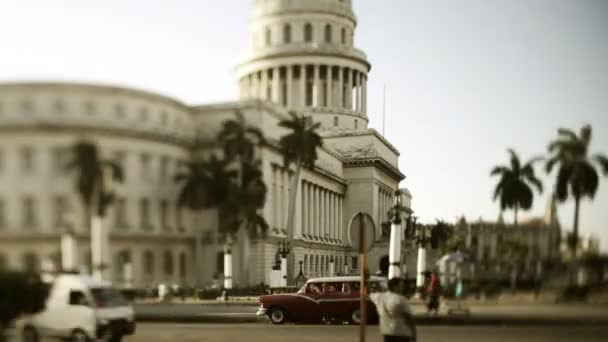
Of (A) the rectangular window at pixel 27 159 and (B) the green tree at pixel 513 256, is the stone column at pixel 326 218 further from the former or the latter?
(A) the rectangular window at pixel 27 159

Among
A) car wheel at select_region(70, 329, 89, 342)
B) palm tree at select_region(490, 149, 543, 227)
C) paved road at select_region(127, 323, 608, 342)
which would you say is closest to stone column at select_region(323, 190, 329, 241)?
paved road at select_region(127, 323, 608, 342)

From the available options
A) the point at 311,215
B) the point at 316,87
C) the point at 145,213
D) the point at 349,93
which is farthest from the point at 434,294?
the point at 349,93

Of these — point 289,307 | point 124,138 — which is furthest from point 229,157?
point 289,307

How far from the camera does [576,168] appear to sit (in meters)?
8.52

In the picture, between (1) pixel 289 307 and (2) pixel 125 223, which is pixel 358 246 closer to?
(2) pixel 125 223

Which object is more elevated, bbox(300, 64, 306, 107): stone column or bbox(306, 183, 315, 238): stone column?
bbox(300, 64, 306, 107): stone column

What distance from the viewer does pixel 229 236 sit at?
7582 millimetres

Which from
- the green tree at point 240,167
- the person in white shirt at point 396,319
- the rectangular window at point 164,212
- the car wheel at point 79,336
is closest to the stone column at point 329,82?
the person in white shirt at point 396,319

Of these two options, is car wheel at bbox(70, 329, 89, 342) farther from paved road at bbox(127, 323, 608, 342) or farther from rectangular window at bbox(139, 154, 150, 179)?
paved road at bbox(127, 323, 608, 342)

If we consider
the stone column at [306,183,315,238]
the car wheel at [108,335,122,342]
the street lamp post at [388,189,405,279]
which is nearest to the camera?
the car wheel at [108,335,122,342]

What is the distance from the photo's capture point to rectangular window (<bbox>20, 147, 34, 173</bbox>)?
6562mm

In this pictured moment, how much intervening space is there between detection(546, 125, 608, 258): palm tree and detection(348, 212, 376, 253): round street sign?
404 cm

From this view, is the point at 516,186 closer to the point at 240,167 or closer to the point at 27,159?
the point at 240,167

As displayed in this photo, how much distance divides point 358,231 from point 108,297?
5.52 metres
